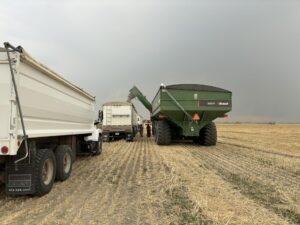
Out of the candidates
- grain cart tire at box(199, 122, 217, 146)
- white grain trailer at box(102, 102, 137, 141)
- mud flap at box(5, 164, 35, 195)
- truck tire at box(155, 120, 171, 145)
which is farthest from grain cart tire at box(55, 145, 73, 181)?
white grain trailer at box(102, 102, 137, 141)

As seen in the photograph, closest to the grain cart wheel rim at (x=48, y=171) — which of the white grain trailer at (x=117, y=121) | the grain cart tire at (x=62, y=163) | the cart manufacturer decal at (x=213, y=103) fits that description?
the grain cart tire at (x=62, y=163)

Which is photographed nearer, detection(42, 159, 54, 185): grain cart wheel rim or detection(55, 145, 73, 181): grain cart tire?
detection(42, 159, 54, 185): grain cart wheel rim

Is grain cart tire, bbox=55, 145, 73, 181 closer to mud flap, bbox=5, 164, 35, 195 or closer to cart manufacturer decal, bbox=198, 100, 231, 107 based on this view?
mud flap, bbox=5, 164, 35, 195

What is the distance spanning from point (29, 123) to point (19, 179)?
103 cm

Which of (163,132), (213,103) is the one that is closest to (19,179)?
(163,132)

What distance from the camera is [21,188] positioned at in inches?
213

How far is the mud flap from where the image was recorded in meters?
5.40

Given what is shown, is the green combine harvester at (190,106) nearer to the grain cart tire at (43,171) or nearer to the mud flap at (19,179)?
the grain cart tire at (43,171)

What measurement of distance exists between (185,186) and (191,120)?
9966 mm

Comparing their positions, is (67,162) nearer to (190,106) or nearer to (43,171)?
(43,171)

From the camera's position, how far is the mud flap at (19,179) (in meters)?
5.40

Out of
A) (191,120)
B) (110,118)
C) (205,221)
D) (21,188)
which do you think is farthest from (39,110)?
(110,118)

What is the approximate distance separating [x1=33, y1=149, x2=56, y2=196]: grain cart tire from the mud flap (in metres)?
0.10

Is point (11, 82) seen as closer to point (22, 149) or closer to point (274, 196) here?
point (22, 149)
